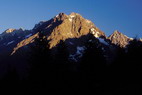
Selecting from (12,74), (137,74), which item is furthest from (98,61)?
(12,74)

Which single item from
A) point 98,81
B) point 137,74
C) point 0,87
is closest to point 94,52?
point 98,81

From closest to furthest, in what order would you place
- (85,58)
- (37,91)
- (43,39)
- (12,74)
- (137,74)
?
(37,91), (43,39), (85,58), (137,74), (12,74)

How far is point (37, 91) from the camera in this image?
3512 centimetres

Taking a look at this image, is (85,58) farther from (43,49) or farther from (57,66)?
(43,49)

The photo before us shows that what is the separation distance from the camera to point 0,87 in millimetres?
61594

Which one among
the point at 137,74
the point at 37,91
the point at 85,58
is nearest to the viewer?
the point at 37,91

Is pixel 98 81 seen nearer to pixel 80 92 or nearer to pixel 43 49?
pixel 80 92

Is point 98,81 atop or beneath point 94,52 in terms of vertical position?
beneath

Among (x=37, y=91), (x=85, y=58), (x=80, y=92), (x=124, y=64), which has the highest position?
(x=124, y=64)

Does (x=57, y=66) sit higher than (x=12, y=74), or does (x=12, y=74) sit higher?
(x=12, y=74)

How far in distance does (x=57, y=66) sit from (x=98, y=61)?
19.6 feet

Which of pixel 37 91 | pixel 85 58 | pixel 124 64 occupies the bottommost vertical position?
pixel 37 91

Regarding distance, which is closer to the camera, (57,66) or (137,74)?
(57,66)

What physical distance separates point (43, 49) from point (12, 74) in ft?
80.5
